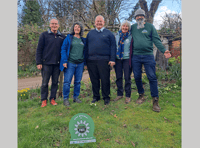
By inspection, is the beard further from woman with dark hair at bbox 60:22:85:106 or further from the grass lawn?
the grass lawn

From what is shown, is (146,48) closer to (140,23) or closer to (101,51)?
(140,23)

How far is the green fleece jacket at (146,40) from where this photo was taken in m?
3.09

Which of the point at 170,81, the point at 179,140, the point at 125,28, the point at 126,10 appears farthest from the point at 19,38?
the point at 179,140

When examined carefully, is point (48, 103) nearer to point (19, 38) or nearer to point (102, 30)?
point (102, 30)

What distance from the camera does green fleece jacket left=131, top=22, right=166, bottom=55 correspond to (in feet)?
10.1

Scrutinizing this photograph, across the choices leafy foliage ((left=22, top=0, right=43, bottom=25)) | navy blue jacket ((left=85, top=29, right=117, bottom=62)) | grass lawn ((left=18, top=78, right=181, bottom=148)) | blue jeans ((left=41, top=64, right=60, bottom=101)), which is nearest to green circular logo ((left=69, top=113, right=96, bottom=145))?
grass lawn ((left=18, top=78, right=181, bottom=148))

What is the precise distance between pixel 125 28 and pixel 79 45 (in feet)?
4.17

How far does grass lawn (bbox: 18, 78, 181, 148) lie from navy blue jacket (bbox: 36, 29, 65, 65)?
1214mm

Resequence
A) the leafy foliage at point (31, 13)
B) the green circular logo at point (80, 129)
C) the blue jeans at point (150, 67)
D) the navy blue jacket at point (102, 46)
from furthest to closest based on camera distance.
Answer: the leafy foliage at point (31, 13) → the navy blue jacket at point (102, 46) → the blue jeans at point (150, 67) → the green circular logo at point (80, 129)

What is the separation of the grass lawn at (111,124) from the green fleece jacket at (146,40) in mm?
1383

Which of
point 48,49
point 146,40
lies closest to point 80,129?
point 48,49

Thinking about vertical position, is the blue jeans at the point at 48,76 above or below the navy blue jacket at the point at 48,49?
below

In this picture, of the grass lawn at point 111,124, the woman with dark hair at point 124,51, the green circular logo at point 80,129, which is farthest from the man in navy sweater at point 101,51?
the green circular logo at point 80,129

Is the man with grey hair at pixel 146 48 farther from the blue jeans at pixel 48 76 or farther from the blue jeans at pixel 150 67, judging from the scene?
the blue jeans at pixel 48 76
